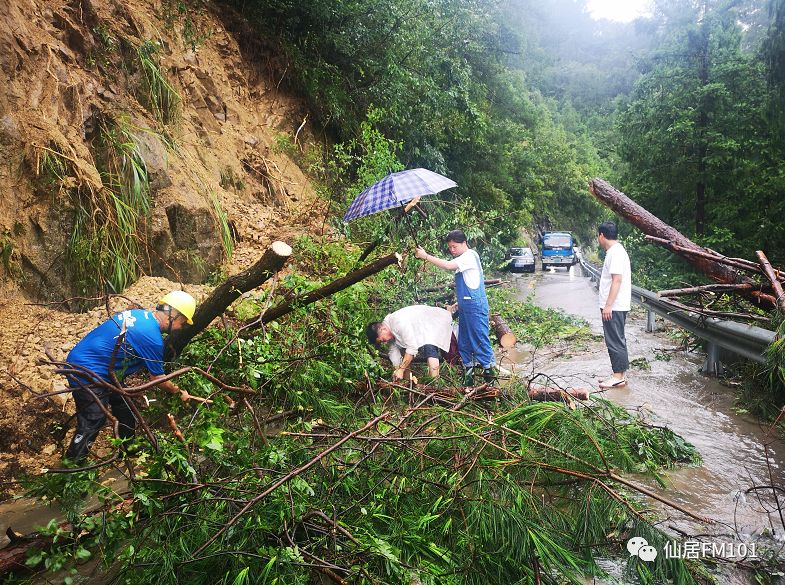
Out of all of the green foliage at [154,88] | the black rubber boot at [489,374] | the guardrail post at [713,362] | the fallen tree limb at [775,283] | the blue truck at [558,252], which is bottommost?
the blue truck at [558,252]

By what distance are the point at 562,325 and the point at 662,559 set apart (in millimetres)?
7799

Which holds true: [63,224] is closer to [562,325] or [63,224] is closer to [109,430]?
[109,430]

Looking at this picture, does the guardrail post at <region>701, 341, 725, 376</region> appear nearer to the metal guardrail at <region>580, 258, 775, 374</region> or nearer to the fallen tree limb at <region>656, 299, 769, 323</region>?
the metal guardrail at <region>580, 258, 775, 374</region>

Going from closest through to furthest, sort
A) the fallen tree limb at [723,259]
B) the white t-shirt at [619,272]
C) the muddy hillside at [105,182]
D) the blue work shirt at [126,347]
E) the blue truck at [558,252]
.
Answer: the blue work shirt at [126,347] < the muddy hillside at [105,182] < the fallen tree limb at [723,259] < the white t-shirt at [619,272] < the blue truck at [558,252]

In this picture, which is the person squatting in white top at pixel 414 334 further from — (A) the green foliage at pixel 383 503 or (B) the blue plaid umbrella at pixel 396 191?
(A) the green foliage at pixel 383 503

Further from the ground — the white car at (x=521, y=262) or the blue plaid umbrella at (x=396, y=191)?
the blue plaid umbrella at (x=396, y=191)

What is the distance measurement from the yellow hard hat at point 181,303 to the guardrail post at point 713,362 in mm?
5990

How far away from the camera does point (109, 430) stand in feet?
17.0

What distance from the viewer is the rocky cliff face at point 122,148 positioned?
6.23 m

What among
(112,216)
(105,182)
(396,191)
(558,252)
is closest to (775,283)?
(396,191)

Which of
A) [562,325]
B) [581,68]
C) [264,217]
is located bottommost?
[562,325]

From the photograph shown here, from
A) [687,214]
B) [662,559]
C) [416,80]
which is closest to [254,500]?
[662,559]

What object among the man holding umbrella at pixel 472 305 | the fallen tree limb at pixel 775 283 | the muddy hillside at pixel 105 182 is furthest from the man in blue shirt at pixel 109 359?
the fallen tree limb at pixel 775 283

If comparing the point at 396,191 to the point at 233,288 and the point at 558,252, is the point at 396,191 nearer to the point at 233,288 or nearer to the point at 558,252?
the point at 233,288
